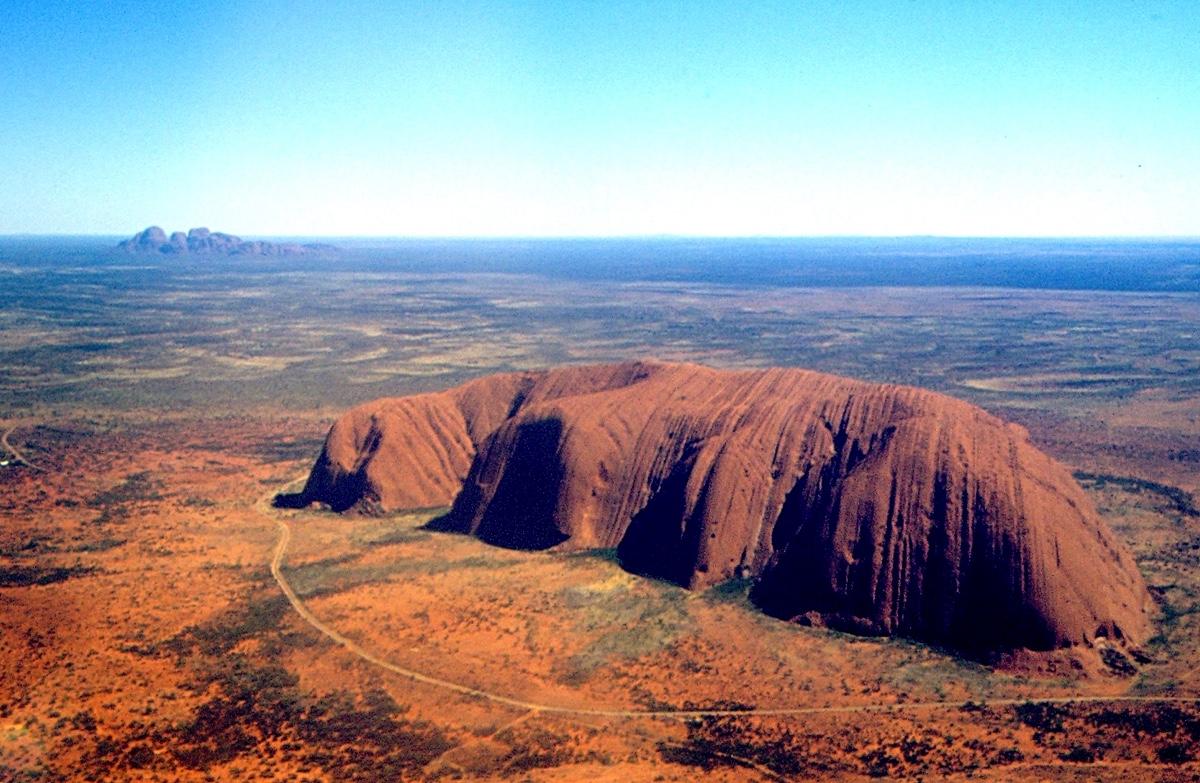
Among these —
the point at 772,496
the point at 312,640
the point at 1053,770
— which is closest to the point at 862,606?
the point at 772,496

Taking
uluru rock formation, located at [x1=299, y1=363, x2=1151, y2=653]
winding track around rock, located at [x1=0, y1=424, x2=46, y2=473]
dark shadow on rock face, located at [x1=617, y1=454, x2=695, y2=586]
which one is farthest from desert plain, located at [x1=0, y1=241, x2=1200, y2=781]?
uluru rock formation, located at [x1=299, y1=363, x2=1151, y2=653]

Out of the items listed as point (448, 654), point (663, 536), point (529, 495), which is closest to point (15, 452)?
point (529, 495)

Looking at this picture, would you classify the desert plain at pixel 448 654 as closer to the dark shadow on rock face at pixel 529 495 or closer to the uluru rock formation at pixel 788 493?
the dark shadow on rock face at pixel 529 495

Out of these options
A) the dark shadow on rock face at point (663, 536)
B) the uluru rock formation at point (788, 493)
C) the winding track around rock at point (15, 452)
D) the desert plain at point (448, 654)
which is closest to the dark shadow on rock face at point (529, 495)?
the uluru rock formation at point (788, 493)

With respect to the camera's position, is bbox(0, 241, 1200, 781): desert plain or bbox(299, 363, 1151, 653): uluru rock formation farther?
bbox(299, 363, 1151, 653): uluru rock formation

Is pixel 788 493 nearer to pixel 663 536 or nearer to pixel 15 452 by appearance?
pixel 663 536

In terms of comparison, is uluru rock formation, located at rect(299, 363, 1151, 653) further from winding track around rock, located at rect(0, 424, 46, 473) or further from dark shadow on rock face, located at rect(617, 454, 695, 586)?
winding track around rock, located at rect(0, 424, 46, 473)

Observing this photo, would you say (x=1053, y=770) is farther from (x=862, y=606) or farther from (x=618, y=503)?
(x=618, y=503)
